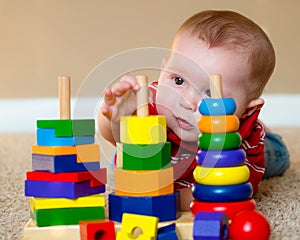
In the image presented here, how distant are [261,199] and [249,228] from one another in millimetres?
432

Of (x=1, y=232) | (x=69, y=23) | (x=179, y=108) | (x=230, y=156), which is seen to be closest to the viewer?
(x=230, y=156)

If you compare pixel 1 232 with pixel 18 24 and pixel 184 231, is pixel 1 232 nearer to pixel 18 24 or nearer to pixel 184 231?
pixel 184 231

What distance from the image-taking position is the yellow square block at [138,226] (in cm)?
70

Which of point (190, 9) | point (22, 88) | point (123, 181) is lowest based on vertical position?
point (22, 88)

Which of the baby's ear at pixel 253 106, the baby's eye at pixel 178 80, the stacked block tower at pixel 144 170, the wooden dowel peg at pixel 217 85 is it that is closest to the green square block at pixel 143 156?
the stacked block tower at pixel 144 170

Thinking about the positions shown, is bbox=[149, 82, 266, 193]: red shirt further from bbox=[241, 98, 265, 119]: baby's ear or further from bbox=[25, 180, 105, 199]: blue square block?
bbox=[25, 180, 105, 199]: blue square block

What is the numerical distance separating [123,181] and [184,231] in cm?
11

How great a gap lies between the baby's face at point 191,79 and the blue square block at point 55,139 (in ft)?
0.68

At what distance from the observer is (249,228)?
2.23 feet

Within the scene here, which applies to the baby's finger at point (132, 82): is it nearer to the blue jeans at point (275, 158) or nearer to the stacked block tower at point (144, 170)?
the stacked block tower at point (144, 170)

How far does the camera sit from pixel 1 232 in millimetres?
867

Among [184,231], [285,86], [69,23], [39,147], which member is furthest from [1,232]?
[285,86]

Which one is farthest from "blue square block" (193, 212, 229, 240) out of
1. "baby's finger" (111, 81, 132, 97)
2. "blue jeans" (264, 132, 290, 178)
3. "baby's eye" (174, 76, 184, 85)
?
"blue jeans" (264, 132, 290, 178)

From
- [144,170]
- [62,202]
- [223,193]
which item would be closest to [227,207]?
[223,193]
